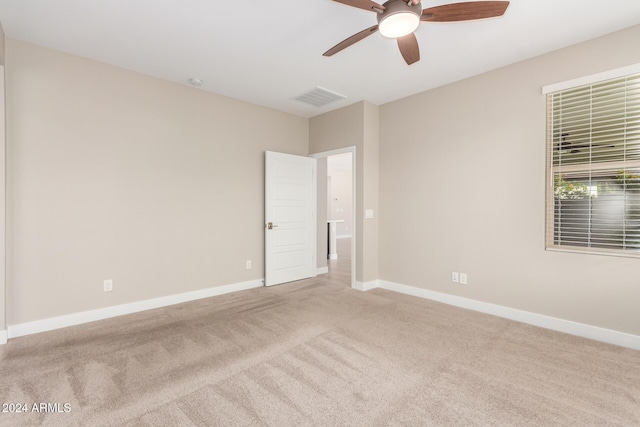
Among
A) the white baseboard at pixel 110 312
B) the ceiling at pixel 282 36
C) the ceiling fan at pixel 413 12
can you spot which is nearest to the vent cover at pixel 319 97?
the ceiling at pixel 282 36

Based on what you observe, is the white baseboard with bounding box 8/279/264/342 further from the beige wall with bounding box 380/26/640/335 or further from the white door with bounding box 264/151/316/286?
the beige wall with bounding box 380/26/640/335

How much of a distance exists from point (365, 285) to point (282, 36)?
3.34 m

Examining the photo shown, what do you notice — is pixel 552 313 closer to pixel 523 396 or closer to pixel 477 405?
pixel 523 396

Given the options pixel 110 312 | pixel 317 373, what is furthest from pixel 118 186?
pixel 317 373

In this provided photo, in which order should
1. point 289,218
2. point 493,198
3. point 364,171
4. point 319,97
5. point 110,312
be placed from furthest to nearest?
point 289,218 < point 364,171 < point 319,97 < point 493,198 < point 110,312

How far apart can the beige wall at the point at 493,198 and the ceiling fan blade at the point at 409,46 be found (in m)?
1.48

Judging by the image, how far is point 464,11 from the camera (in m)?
2.04

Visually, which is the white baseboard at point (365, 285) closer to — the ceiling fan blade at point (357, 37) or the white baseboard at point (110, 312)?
the white baseboard at point (110, 312)

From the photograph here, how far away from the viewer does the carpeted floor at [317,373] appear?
5.99 ft

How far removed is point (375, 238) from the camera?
4695 mm

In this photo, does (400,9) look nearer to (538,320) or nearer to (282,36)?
(282,36)

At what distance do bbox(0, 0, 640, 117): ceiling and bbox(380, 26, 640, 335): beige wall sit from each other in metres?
0.26

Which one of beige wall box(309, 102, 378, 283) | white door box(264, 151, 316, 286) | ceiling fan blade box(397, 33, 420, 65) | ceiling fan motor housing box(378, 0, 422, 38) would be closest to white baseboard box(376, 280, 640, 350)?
beige wall box(309, 102, 378, 283)

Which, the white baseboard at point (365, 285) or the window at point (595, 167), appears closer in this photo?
the window at point (595, 167)
